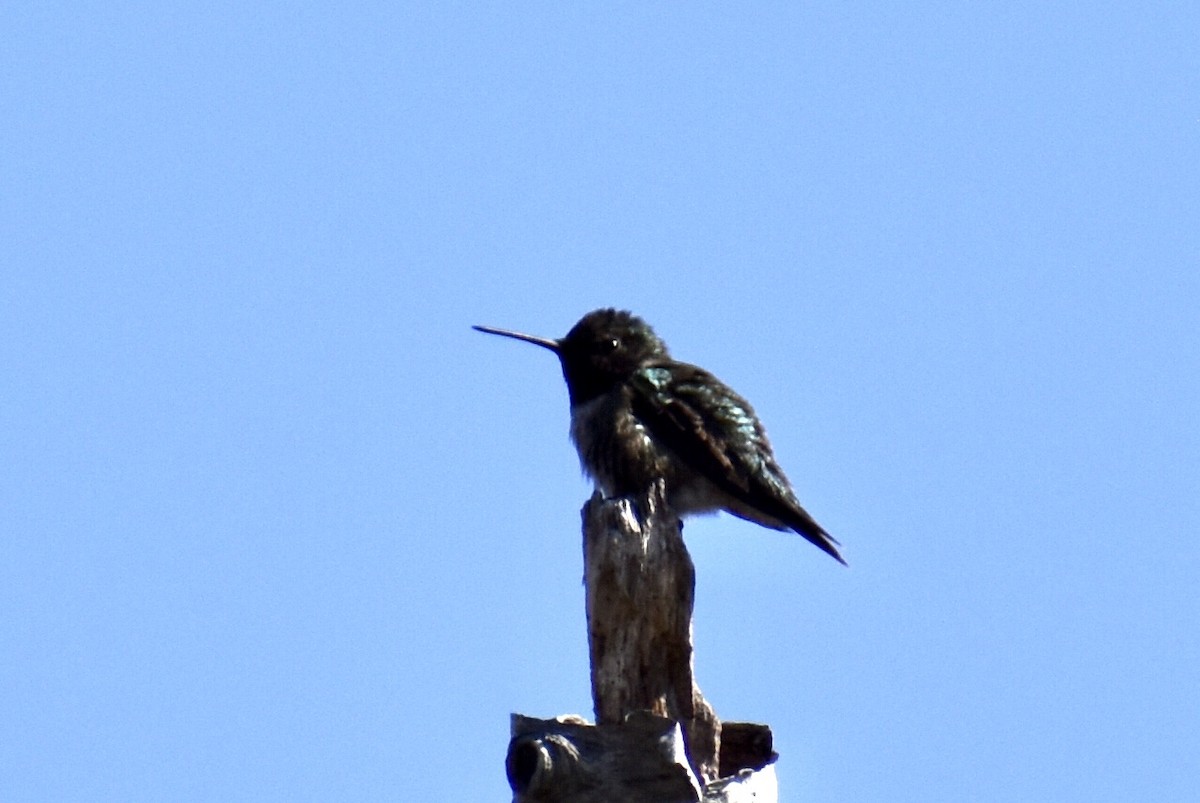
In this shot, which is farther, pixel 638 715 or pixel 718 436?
pixel 718 436

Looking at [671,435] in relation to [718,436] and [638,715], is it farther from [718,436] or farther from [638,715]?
[638,715]

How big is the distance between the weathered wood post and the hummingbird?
295 centimetres

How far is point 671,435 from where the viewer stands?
31.7 feet

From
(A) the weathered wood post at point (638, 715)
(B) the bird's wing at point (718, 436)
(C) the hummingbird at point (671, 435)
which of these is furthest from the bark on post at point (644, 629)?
(B) the bird's wing at point (718, 436)

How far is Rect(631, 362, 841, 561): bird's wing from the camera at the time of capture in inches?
378

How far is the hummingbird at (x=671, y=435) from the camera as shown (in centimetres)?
952

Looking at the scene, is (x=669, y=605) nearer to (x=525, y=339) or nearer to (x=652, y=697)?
(x=652, y=697)

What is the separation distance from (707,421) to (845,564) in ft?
3.63

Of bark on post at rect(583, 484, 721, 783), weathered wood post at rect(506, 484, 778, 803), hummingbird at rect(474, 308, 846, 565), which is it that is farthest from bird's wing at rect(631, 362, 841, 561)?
bark on post at rect(583, 484, 721, 783)

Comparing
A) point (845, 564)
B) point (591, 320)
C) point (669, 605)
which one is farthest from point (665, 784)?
point (591, 320)

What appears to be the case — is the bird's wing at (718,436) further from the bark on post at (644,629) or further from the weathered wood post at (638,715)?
the bark on post at (644,629)

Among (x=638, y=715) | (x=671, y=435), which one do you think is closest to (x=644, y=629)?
(x=638, y=715)

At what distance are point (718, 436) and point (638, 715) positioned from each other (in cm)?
445

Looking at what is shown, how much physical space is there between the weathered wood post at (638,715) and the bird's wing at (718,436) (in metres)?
3.05
